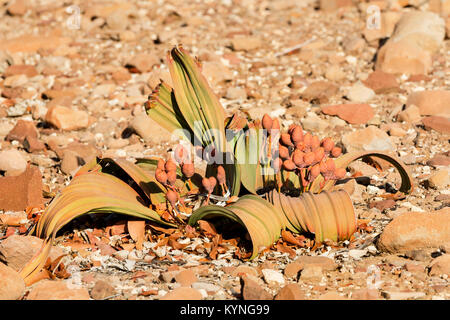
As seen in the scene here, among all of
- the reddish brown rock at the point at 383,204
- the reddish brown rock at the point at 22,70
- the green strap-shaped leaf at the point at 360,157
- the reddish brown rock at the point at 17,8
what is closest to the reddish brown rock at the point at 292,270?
the green strap-shaped leaf at the point at 360,157

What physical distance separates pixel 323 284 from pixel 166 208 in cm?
94

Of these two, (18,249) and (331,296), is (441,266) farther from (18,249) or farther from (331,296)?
(18,249)

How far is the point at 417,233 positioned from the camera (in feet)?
9.98

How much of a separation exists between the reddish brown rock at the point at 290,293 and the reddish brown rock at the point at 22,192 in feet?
5.69

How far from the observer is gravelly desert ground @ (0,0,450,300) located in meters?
2.88

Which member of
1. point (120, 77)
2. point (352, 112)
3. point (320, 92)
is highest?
point (120, 77)

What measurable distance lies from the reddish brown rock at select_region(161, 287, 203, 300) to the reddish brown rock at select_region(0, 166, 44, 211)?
1406 mm

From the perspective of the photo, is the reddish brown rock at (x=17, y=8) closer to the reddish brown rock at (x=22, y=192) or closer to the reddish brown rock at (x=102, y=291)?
the reddish brown rock at (x=22, y=192)

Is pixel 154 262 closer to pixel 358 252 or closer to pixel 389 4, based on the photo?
pixel 358 252

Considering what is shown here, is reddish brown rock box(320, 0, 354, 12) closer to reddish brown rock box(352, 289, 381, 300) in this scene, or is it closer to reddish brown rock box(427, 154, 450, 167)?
reddish brown rock box(427, 154, 450, 167)

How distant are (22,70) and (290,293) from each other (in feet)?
14.0

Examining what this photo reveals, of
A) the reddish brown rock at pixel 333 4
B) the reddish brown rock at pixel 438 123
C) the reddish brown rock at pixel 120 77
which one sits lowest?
the reddish brown rock at pixel 438 123

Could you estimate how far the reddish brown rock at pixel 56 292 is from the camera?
8.89ft

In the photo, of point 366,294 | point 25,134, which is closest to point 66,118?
point 25,134
